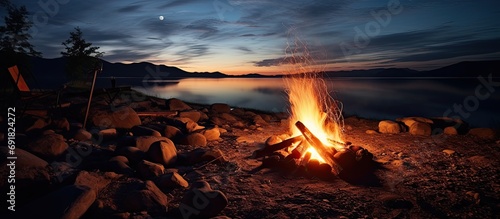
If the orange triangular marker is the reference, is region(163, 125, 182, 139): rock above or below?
below

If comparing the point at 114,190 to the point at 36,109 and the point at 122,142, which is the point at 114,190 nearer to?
the point at 122,142

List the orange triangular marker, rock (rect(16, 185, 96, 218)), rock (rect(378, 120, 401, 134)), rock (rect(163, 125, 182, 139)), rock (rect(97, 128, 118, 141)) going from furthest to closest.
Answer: rock (rect(378, 120, 401, 134)) → rock (rect(163, 125, 182, 139)) → the orange triangular marker → rock (rect(97, 128, 118, 141)) → rock (rect(16, 185, 96, 218))

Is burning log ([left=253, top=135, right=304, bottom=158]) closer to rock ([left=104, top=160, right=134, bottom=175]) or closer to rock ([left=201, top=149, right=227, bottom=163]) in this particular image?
rock ([left=201, top=149, right=227, bottom=163])

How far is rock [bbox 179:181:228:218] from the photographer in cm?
419

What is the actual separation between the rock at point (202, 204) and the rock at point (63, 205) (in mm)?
1318

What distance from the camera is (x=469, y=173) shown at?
559 cm

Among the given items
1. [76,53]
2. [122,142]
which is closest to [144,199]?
[122,142]

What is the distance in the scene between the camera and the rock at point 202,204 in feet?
13.8

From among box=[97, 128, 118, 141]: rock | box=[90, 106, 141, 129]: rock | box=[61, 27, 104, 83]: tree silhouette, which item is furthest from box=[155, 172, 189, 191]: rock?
box=[61, 27, 104, 83]: tree silhouette

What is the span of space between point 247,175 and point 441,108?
35738mm

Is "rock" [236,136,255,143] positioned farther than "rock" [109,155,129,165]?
Yes

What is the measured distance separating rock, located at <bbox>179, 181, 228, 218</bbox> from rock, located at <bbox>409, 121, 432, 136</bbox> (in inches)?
313

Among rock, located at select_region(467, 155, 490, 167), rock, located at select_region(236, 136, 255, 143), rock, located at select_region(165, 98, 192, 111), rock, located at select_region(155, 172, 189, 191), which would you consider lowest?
rock, located at select_region(155, 172, 189, 191)

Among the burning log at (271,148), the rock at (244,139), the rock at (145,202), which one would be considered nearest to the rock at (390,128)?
the burning log at (271,148)
